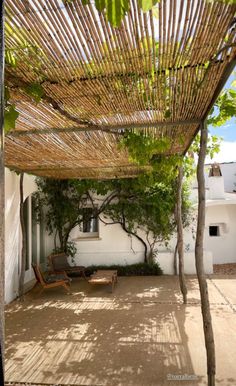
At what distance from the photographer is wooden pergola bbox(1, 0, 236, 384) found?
6.79 ft

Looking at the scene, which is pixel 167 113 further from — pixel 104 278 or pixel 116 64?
pixel 104 278

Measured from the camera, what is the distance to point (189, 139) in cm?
550

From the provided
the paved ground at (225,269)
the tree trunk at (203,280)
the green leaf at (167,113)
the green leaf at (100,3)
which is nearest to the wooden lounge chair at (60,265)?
the paved ground at (225,269)

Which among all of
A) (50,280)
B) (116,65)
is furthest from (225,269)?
(116,65)

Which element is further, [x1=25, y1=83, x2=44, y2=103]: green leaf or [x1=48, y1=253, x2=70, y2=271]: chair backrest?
[x1=48, y1=253, x2=70, y2=271]: chair backrest

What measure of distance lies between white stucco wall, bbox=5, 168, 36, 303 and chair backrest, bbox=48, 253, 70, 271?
1638 mm

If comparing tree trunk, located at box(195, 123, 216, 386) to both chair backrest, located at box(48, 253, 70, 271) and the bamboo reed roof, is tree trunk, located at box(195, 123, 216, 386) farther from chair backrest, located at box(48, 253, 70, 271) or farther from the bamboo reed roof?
chair backrest, located at box(48, 253, 70, 271)

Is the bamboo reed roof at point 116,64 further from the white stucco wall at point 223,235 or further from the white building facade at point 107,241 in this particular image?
the white stucco wall at point 223,235

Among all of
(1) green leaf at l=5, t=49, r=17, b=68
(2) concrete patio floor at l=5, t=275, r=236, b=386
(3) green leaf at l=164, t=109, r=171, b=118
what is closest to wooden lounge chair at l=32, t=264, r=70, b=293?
(2) concrete patio floor at l=5, t=275, r=236, b=386

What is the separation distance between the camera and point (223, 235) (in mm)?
13258

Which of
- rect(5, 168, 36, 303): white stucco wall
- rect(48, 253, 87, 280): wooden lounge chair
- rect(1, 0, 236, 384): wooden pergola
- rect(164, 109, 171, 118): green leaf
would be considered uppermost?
rect(1, 0, 236, 384): wooden pergola

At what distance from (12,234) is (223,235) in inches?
338

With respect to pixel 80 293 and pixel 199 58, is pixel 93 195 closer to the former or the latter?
pixel 80 293

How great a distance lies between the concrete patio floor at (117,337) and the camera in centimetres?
419
